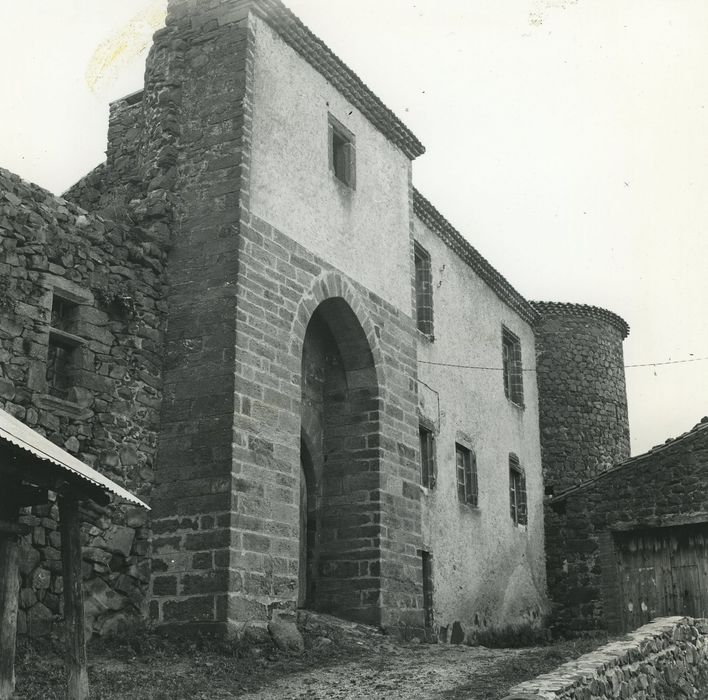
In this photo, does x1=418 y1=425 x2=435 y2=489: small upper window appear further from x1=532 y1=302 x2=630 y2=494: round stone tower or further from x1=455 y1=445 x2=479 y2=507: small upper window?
x1=532 y1=302 x2=630 y2=494: round stone tower

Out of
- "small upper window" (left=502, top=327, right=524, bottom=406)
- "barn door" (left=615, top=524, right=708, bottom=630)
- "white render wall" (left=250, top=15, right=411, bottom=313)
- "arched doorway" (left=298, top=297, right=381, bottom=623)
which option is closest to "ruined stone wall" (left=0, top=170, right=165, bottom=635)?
"white render wall" (left=250, top=15, right=411, bottom=313)

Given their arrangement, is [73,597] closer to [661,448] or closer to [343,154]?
[343,154]

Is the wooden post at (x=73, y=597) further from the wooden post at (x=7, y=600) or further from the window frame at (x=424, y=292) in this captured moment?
the window frame at (x=424, y=292)

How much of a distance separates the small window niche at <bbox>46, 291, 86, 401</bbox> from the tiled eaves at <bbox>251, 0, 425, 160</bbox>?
4018 mm

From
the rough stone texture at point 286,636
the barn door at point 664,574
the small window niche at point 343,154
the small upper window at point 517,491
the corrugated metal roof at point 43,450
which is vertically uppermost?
the small window niche at point 343,154

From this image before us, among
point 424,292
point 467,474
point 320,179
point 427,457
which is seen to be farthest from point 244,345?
point 467,474

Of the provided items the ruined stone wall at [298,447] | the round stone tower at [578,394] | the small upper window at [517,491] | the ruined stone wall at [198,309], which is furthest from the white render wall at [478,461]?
the ruined stone wall at [198,309]

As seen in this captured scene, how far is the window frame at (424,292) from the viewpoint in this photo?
15.2m

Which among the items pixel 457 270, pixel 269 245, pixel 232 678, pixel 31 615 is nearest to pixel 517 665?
pixel 232 678

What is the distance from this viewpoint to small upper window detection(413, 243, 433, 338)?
15.3 m

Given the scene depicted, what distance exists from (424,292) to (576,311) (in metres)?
6.63

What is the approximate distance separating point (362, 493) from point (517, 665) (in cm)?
346

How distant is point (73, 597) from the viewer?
6.43m

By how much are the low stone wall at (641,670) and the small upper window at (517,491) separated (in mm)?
7161
